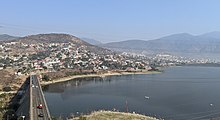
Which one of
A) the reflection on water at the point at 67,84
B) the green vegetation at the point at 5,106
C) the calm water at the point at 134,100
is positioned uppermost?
the green vegetation at the point at 5,106

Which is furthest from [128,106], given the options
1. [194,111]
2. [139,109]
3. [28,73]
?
[28,73]

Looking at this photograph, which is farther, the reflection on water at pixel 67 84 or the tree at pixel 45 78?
the tree at pixel 45 78

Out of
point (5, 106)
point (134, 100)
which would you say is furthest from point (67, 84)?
point (5, 106)

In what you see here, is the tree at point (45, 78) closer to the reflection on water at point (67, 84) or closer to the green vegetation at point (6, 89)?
the reflection on water at point (67, 84)

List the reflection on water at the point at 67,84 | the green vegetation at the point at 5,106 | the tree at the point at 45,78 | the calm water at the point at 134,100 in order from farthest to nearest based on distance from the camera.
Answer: the tree at the point at 45,78 < the reflection on water at the point at 67,84 < the calm water at the point at 134,100 < the green vegetation at the point at 5,106

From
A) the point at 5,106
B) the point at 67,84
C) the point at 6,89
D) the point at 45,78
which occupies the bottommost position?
the point at 67,84

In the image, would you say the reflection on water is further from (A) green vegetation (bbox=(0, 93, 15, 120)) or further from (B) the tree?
(A) green vegetation (bbox=(0, 93, 15, 120))

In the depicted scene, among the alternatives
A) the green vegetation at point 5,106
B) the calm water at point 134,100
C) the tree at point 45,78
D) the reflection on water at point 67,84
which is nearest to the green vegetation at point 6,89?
the green vegetation at point 5,106

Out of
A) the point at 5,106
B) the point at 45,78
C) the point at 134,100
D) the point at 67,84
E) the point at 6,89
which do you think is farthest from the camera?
the point at 45,78

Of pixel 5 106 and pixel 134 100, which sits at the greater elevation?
pixel 5 106

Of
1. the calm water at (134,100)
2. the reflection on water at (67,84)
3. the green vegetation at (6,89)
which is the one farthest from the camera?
the reflection on water at (67,84)

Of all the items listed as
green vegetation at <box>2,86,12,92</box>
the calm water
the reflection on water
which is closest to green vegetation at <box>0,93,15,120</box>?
green vegetation at <box>2,86,12,92</box>

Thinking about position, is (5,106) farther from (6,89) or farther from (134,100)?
(134,100)
